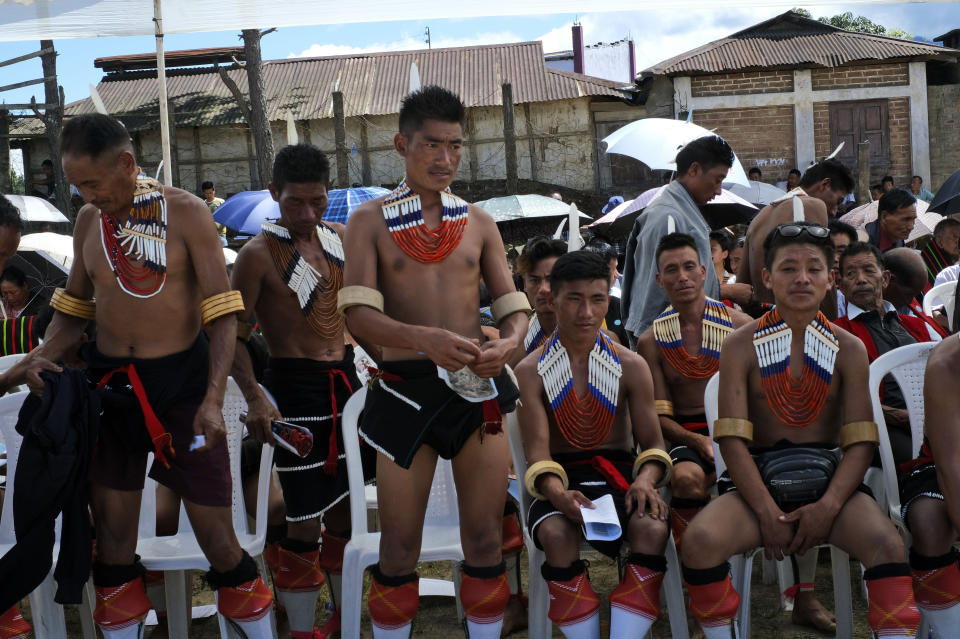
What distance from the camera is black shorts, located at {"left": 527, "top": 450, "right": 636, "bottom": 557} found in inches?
127

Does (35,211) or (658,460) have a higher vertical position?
(35,211)

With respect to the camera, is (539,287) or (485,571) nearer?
(485,571)

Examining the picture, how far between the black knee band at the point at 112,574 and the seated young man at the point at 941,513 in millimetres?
2661

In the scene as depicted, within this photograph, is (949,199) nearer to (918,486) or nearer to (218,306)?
(918,486)

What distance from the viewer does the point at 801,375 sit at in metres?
3.43

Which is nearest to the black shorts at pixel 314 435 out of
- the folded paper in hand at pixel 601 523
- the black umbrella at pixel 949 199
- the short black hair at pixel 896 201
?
the folded paper in hand at pixel 601 523

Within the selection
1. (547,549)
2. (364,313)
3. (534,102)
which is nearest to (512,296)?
(364,313)

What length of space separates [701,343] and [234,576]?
87.6 inches

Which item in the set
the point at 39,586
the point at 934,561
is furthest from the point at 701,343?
the point at 39,586

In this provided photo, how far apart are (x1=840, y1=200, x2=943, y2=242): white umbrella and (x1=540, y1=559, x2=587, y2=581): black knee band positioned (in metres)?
6.00

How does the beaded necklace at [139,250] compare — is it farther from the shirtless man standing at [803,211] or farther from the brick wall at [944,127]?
the brick wall at [944,127]

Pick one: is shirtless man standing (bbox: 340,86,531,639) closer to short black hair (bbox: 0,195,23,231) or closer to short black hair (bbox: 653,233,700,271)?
short black hair (bbox: 653,233,700,271)

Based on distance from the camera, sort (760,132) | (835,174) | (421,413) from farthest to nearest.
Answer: (760,132)
(835,174)
(421,413)

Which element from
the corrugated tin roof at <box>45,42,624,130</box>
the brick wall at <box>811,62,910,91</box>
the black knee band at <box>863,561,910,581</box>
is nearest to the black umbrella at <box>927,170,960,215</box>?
the black knee band at <box>863,561,910,581</box>
